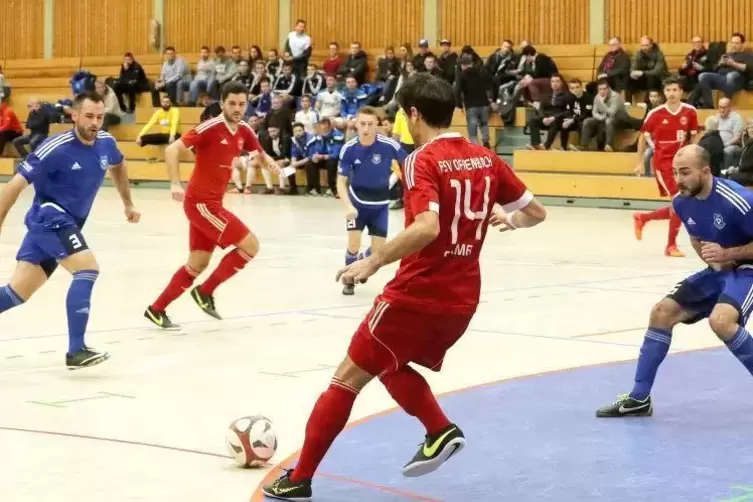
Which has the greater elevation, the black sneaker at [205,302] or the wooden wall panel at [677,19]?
the wooden wall panel at [677,19]

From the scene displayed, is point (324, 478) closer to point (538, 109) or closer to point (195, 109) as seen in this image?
point (538, 109)

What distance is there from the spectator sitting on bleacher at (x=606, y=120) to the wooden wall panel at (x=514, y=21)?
418cm

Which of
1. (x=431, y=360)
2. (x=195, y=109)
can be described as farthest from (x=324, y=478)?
(x=195, y=109)

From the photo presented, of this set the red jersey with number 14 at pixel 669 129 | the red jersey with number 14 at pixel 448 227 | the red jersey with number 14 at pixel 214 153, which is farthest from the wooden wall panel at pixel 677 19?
the red jersey with number 14 at pixel 448 227

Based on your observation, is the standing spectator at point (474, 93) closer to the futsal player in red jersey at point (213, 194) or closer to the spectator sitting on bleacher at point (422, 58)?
the spectator sitting on bleacher at point (422, 58)

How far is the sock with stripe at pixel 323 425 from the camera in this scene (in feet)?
16.5

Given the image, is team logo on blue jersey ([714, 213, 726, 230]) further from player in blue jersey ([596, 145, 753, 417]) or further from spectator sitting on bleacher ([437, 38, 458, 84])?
spectator sitting on bleacher ([437, 38, 458, 84])

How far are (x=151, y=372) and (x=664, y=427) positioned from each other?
3.29m

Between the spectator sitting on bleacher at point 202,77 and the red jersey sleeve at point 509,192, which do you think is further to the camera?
the spectator sitting on bleacher at point 202,77

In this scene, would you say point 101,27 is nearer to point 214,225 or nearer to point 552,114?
point 552,114

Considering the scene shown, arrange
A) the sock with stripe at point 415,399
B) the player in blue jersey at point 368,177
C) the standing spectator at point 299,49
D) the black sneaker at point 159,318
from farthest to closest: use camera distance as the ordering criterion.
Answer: the standing spectator at point 299,49 < the player in blue jersey at point 368,177 < the black sneaker at point 159,318 < the sock with stripe at point 415,399

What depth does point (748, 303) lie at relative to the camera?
6598mm

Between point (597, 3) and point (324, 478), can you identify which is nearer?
point (324, 478)

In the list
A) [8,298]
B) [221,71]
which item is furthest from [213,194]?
[221,71]
